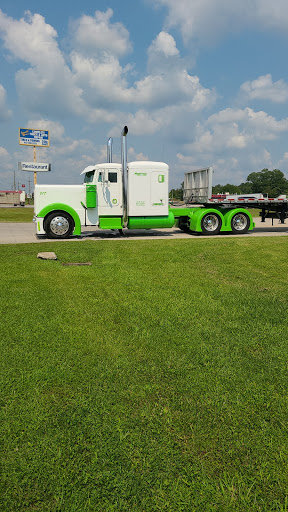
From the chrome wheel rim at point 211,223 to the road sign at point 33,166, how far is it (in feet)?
59.5

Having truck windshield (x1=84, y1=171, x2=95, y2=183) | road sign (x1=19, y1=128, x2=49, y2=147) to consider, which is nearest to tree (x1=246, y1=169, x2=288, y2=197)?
road sign (x1=19, y1=128, x2=49, y2=147)

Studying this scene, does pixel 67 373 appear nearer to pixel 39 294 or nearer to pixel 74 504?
pixel 74 504

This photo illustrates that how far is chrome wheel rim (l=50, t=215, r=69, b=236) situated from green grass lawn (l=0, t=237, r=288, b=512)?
7616mm

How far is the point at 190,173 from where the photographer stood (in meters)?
16.8

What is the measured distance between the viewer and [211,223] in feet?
→ 51.6

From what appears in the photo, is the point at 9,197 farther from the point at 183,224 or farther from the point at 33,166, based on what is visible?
the point at 183,224

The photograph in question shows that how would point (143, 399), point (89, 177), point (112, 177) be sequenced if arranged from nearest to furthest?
point (143, 399) → point (112, 177) → point (89, 177)

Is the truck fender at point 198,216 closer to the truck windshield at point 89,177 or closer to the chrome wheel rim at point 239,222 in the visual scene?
the chrome wheel rim at point 239,222

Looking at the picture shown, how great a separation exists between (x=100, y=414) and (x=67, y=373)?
71cm

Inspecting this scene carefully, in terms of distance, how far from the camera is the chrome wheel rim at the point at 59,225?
1353 cm

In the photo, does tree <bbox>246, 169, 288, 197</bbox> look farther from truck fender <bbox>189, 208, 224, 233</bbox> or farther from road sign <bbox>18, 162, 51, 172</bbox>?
truck fender <bbox>189, 208, 224, 233</bbox>

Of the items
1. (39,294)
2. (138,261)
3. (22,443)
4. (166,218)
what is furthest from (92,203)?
(22,443)

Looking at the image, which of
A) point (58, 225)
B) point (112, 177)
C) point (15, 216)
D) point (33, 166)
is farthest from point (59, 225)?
point (33, 166)

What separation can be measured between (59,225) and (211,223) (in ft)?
22.0
